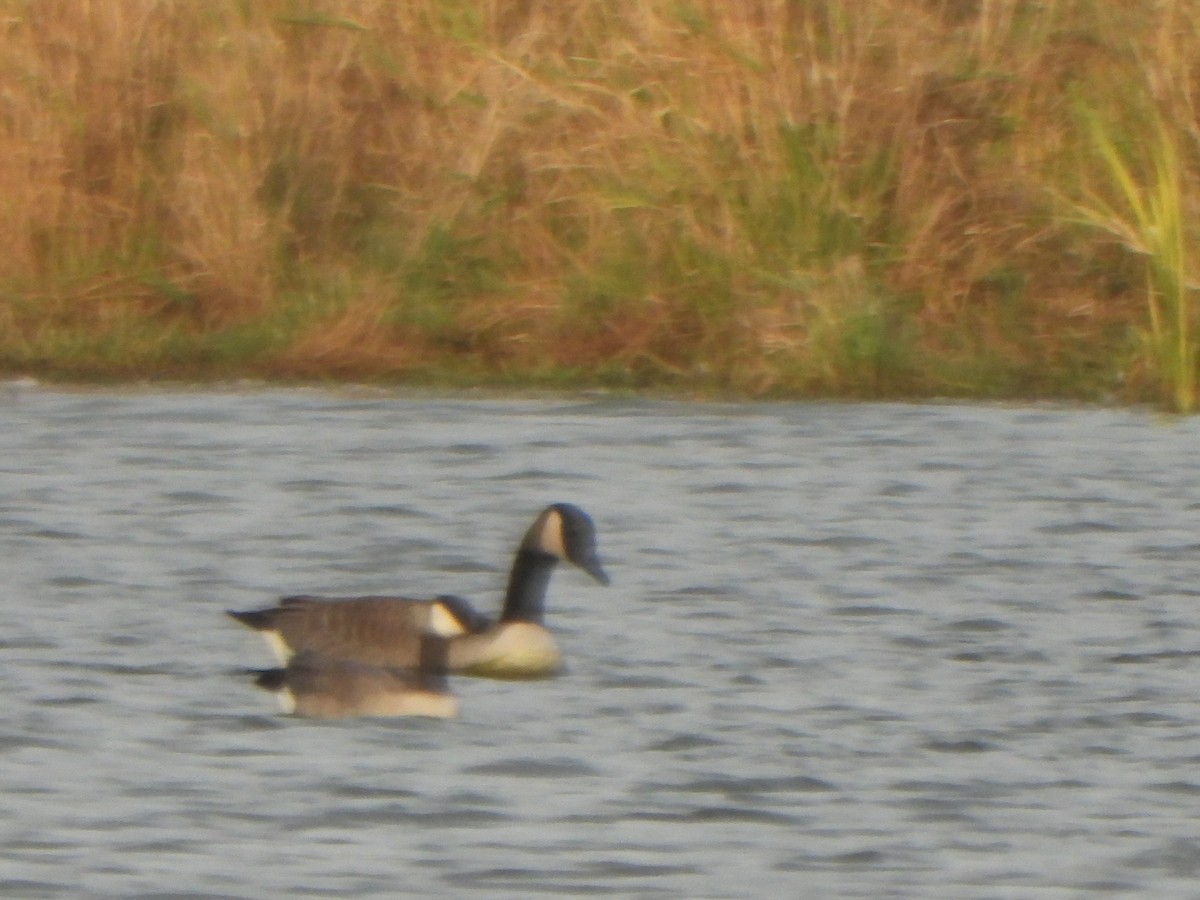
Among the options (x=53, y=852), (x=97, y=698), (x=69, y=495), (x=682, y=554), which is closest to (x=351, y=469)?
(x=69, y=495)

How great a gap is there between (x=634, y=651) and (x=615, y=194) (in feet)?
14.1

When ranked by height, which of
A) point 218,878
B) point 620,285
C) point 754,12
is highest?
point 754,12

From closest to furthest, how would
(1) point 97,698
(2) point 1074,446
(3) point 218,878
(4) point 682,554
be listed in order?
1. (3) point 218,878
2. (1) point 97,698
3. (4) point 682,554
4. (2) point 1074,446

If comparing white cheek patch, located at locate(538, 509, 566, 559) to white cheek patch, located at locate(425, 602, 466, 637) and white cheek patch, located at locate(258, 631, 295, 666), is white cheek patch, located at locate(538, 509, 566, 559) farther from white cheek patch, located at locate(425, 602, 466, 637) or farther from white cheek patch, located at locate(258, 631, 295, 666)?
white cheek patch, located at locate(258, 631, 295, 666)

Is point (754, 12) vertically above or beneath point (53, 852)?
above

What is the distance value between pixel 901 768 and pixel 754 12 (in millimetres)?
5829

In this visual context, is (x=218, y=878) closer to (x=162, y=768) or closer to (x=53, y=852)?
(x=53, y=852)

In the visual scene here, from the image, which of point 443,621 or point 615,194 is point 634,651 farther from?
point 615,194

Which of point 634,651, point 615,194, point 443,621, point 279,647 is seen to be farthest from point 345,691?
point 615,194

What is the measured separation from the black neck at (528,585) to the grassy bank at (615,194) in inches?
136

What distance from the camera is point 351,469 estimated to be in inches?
407

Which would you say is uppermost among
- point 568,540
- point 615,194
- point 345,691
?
point 615,194

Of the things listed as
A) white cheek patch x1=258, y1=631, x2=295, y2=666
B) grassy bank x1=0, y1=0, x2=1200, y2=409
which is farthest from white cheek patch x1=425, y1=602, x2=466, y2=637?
grassy bank x1=0, y1=0, x2=1200, y2=409

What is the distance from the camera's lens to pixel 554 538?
8.06m
